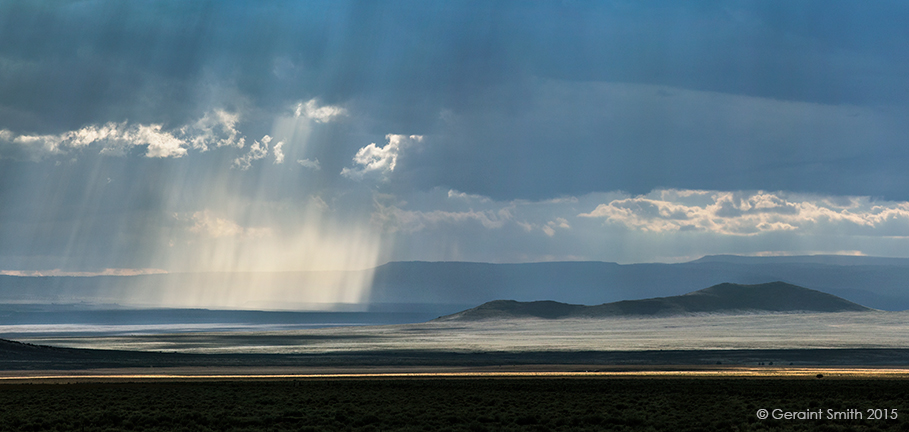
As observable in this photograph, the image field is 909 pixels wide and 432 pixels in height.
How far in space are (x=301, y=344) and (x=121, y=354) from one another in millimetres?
29921

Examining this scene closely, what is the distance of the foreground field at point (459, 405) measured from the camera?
29547 millimetres

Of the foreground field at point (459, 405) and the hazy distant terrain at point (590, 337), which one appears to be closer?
the foreground field at point (459, 405)

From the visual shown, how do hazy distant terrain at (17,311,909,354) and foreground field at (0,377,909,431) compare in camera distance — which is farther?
hazy distant terrain at (17,311,909,354)

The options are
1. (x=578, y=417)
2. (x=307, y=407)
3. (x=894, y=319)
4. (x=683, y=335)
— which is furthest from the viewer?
(x=894, y=319)

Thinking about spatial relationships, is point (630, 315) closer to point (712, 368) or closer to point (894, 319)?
point (894, 319)

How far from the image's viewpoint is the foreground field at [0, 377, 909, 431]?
29547 mm

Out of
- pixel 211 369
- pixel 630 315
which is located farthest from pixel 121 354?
pixel 630 315

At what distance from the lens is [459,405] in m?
36.4

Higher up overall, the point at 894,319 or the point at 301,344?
the point at 894,319

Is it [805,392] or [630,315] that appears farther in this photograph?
[630,315]

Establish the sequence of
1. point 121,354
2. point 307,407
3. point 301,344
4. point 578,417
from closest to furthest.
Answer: point 578,417, point 307,407, point 121,354, point 301,344

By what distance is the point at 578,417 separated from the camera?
3077 centimetres

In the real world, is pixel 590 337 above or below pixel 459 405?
above

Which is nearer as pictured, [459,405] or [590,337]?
[459,405]
